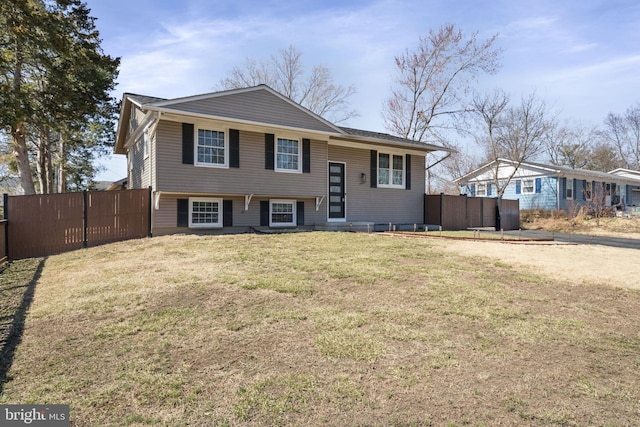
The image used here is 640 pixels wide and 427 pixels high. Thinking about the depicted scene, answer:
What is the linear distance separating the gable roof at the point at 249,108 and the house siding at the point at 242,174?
0.52 m

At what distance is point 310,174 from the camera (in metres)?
13.3

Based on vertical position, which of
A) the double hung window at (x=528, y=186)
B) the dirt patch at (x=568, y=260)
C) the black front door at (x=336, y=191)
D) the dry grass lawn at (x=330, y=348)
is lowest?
the dry grass lawn at (x=330, y=348)

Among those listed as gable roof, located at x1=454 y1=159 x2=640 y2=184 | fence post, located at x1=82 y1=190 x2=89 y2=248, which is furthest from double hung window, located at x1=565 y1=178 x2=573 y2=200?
fence post, located at x1=82 y1=190 x2=89 y2=248

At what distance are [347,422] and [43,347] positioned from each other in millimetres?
2959

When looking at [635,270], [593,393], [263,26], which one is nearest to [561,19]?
[635,270]

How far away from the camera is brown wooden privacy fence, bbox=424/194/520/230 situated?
16359mm

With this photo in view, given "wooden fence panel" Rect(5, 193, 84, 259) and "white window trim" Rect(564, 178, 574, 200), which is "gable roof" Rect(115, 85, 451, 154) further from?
"white window trim" Rect(564, 178, 574, 200)

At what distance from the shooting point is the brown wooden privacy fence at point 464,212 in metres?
16.4

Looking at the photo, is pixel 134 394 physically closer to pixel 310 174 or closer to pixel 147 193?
pixel 147 193

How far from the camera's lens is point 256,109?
12.2 metres

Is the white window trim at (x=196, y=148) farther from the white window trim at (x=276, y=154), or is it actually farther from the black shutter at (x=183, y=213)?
the white window trim at (x=276, y=154)

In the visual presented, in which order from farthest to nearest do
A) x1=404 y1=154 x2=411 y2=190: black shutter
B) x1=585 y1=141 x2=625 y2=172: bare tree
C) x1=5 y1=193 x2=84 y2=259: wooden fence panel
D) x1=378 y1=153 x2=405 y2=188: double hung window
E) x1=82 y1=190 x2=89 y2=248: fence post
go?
x1=585 y1=141 x2=625 y2=172: bare tree → x1=404 y1=154 x2=411 y2=190: black shutter → x1=378 y1=153 x2=405 y2=188: double hung window → x1=82 y1=190 x2=89 y2=248: fence post → x1=5 y1=193 x2=84 y2=259: wooden fence panel

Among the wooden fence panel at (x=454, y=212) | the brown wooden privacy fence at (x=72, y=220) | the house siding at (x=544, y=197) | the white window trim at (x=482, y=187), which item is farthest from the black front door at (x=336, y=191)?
the white window trim at (x=482, y=187)

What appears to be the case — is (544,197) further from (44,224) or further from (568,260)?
(44,224)
